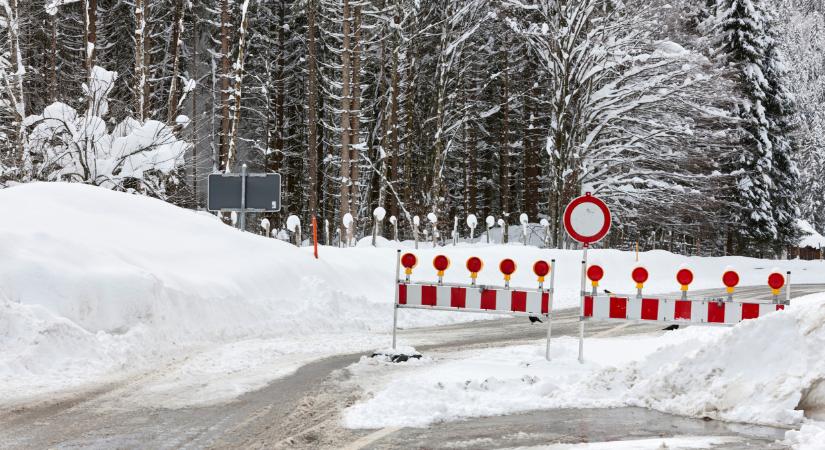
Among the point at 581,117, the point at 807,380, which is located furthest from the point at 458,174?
the point at 807,380

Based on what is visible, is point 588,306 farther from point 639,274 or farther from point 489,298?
point 489,298

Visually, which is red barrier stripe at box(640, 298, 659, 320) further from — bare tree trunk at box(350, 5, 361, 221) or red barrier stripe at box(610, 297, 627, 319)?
bare tree trunk at box(350, 5, 361, 221)

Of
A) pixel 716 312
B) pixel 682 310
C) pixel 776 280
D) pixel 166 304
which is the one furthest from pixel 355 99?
pixel 776 280

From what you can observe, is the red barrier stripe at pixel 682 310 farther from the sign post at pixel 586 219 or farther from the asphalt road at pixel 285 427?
the asphalt road at pixel 285 427

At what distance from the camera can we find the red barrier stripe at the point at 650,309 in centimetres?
897

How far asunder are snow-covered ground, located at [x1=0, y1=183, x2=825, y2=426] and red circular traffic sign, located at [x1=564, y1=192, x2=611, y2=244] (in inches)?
54.5

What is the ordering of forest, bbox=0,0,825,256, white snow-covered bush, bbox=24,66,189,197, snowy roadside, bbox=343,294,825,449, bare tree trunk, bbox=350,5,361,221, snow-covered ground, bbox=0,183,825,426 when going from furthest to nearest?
bare tree trunk, bbox=350,5,361,221 < forest, bbox=0,0,825,256 < white snow-covered bush, bbox=24,66,189,197 < snow-covered ground, bbox=0,183,825,426 < snowy roadside, bbox=343,294,825,449

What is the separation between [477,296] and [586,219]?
1.56 m

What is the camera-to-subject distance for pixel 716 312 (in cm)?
890

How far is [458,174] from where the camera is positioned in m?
46.6

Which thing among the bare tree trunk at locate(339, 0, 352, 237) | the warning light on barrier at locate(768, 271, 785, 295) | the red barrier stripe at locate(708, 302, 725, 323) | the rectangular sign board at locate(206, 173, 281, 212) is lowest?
the red barrier stripe at locate(708, 302, 725, 323)

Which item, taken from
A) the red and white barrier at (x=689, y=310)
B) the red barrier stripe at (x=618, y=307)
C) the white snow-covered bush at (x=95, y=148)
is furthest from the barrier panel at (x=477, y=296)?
the white snow-covered bush at (x=95, y=148)

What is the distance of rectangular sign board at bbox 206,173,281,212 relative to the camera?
14328 millimetres

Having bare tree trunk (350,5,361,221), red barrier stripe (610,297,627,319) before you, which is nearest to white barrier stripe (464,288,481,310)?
red barrier stripe (610,297,627,319)
